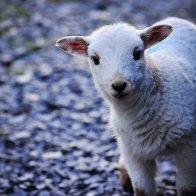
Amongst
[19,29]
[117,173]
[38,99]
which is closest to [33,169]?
[117,173]

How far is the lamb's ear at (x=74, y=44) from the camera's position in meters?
5.64

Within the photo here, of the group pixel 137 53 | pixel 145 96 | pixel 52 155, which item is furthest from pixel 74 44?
pixel 52 155

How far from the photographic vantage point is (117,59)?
16.7ft

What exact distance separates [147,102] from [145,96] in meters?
0.07

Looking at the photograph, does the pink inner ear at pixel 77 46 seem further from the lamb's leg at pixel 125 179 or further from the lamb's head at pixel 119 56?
the lamb's leg at pixel 125 179

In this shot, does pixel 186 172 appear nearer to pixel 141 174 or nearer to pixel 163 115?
pixel 141 174

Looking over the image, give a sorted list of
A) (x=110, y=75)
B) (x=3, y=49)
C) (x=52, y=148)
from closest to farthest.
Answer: (x=110, y=75) → (x=52, y=148) → (x=3, y=49)

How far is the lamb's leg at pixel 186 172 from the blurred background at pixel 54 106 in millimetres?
813

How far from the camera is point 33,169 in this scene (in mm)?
7203

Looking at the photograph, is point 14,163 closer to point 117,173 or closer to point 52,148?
point 52,148

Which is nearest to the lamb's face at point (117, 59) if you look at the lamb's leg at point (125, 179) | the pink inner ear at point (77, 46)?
the pink inner ear at point (77, 46)

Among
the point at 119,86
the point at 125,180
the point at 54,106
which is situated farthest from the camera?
the point at 54,106

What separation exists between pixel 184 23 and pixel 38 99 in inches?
140

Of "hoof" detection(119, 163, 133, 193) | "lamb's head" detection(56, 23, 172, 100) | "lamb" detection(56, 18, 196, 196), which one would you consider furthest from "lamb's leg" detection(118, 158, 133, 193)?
"lamb's head" detection(56, 23, 172, 100)
